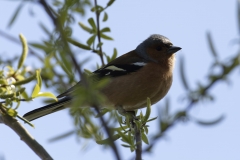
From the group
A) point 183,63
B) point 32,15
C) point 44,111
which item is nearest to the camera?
point 183,63

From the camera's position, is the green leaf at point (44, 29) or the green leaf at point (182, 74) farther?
the green leaf at point (44, 29)

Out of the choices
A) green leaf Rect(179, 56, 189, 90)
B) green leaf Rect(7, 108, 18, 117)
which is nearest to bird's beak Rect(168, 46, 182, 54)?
green leaf Rect(7, 108, 18, 117)

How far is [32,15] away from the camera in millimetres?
2158

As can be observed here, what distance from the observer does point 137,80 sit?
575 centimetres

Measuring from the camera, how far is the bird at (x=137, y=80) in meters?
5.53

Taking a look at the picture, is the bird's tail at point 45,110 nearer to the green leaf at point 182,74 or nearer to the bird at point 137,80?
the bird at point 137,80

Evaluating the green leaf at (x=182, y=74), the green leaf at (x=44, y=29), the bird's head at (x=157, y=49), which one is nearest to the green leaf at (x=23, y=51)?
the green leaf at (x=44, y=29)

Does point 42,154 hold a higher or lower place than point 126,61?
higher

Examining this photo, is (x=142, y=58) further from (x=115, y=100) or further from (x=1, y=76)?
(x=1, y=76)

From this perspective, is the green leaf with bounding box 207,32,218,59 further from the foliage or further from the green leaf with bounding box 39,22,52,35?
the green leaf with bounding box 39,22,52,35

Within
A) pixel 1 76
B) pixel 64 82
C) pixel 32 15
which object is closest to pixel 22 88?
pixel 1 76

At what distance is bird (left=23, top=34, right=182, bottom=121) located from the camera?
5.53m

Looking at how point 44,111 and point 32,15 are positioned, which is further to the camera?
point 44,111

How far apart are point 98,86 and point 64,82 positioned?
40.2 inches
